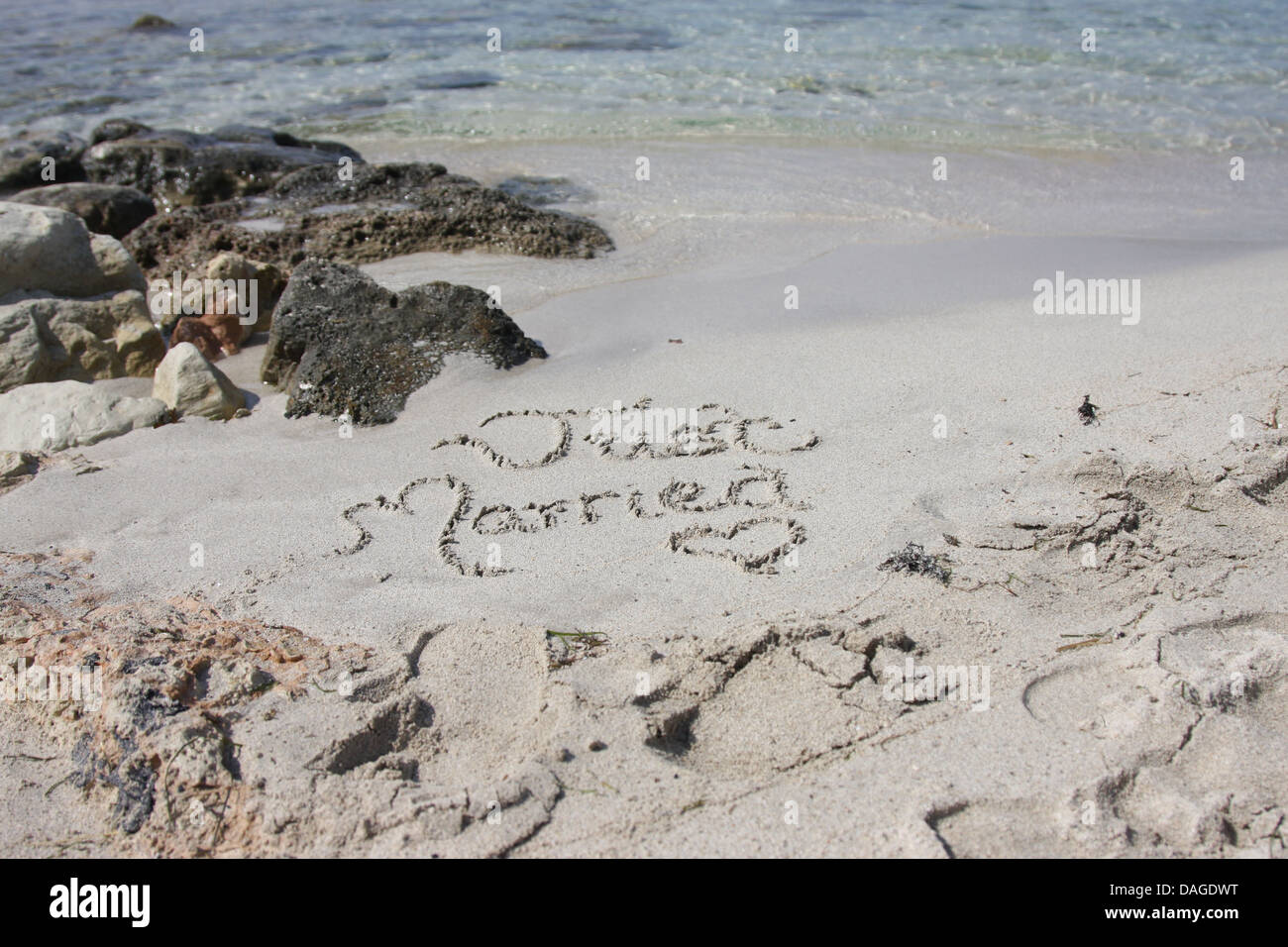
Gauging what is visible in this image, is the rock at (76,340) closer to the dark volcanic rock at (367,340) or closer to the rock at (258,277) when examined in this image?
the rock at (258,277)

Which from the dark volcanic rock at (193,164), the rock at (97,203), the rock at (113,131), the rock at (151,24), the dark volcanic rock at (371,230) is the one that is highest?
the rock at (151,24)

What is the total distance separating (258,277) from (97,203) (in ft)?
7.49

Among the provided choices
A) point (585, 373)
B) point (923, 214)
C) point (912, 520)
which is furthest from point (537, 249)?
point (912, 520)

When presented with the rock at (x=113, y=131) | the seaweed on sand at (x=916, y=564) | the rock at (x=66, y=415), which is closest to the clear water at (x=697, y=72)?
the rock at (x=113, y=131)

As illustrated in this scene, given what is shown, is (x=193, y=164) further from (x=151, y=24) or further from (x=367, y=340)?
(x=151, y=24)

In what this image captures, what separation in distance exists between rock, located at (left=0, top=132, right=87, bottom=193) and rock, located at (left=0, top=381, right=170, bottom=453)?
15.4ft

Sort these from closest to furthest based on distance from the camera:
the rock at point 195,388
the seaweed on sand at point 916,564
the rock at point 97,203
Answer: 1. the seaweed on sand at point 916,564
2. the rock at point 195,388
3. the rock at point 97,203

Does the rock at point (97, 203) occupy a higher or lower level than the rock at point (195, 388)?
higher

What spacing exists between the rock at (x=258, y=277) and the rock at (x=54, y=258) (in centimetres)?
42

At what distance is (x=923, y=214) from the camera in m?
6.52

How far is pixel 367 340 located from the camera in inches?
175

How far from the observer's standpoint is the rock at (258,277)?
17.3 feet
